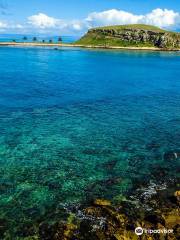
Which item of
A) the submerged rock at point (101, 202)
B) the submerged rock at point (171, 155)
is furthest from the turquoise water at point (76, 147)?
the submerged rock at point (101, 202)

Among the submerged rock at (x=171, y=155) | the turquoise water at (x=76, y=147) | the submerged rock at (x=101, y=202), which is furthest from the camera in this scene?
the submerged rock at (x=171, y=155)

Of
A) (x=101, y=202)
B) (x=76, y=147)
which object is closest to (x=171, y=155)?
(x=76, y=147)

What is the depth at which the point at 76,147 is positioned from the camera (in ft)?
164

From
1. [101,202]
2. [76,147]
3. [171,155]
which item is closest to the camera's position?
[101,202]

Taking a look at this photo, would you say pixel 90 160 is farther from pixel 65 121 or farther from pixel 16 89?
pixel 16 89

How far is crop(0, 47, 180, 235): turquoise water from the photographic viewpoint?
35.8 metres

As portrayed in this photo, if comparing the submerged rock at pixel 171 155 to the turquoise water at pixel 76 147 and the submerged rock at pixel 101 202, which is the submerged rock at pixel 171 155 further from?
the submerged rock at pixel 101 202

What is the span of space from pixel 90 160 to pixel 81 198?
1051 cm

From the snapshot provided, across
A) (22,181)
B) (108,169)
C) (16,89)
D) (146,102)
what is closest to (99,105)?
(146,102)

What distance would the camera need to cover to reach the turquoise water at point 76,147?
117 ft

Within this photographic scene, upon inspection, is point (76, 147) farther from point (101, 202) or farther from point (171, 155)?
point (101, 202)

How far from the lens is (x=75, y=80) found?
387 feet

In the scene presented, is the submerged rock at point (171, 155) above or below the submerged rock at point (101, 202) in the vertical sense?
below

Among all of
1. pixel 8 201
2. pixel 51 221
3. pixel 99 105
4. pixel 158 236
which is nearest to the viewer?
pixel 158 236
